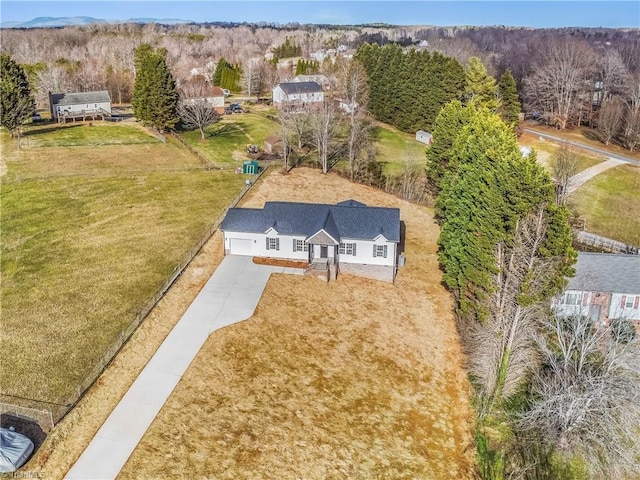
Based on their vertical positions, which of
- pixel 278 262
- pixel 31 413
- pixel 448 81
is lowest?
pixel 31 413

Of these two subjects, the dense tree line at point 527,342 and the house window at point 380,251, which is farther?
the house window at point 380,251

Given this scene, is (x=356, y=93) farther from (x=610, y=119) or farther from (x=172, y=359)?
(x=172, y=359)

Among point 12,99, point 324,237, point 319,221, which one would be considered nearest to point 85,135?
point 12,99

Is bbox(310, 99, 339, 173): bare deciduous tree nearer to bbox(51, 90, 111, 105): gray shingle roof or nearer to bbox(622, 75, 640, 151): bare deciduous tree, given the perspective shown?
bbox(51, 90, 111, 105): gray shingle roof

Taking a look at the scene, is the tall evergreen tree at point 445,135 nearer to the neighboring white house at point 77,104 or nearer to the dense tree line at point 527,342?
the dense tree line at point 527,342

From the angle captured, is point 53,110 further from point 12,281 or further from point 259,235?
point 259,235

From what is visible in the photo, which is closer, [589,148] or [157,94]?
[157,94]

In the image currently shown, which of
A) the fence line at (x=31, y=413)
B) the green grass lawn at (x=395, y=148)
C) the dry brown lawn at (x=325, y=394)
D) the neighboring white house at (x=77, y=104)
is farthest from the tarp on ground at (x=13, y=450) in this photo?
the neighboring white house at (x=77, y=104)
